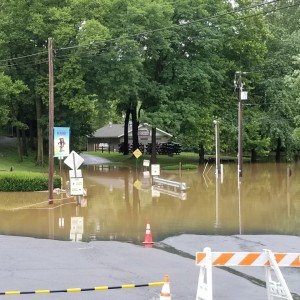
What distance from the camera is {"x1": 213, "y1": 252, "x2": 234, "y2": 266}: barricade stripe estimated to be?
24.4 feet

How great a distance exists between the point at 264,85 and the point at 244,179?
18.3 metres

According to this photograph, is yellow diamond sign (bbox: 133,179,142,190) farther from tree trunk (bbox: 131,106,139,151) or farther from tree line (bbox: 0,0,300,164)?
tree trunk (bbox: 131,106,139,151)

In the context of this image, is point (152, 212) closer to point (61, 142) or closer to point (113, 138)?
point (61, 142)

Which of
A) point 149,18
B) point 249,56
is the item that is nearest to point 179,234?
point 149,18

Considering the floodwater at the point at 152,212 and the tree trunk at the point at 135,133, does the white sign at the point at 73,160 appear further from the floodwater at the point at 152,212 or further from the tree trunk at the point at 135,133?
the tree trunk at the point at 135,133

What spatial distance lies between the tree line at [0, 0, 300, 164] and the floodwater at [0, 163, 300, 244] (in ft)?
41.1

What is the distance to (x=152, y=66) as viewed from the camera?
49.5 meters

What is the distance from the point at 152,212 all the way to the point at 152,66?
3087cm

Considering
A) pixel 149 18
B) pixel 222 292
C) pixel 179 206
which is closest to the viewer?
pixel 222 292

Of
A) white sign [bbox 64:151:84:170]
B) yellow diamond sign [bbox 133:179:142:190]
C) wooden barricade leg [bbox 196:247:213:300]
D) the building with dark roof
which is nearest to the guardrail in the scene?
yellow diamond sign [bbox 133:179:142:190]

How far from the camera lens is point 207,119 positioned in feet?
157

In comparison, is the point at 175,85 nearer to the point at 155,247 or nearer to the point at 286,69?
the point at 286,69

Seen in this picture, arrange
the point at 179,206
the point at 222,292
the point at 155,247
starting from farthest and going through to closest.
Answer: the point at 179,206 → the point at 155,247 → the point at 222,292

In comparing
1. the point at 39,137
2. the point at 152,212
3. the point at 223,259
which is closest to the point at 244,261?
the point at 223,259
